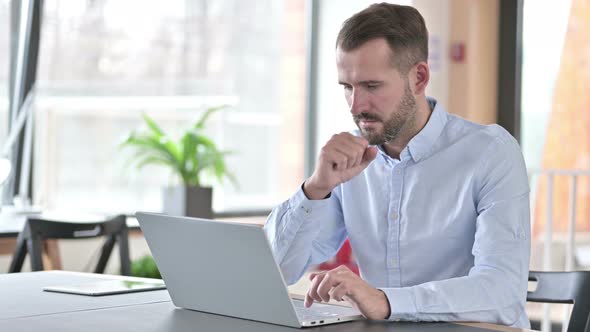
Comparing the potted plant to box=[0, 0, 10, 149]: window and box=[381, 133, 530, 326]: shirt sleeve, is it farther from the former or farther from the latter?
box=[381, 133, 530, 326]: shirt sleeve

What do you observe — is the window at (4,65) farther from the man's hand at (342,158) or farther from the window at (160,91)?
the man's hand at (342,158)

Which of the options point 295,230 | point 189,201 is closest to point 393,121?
point 295,230

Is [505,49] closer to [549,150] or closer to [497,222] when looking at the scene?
[549,150]

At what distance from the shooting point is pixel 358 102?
2074 mm

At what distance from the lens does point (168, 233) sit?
5.82ft

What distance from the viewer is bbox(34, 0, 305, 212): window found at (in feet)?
16.5

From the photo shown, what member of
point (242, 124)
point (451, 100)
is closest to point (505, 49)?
point (451, 100)

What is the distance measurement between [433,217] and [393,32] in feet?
1.37

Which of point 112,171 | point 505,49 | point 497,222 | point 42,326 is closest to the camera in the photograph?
point 42,326

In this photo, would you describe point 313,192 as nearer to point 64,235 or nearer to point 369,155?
point 369,155

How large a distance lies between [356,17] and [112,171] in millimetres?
3352

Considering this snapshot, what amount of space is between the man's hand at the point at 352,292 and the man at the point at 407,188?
250mm

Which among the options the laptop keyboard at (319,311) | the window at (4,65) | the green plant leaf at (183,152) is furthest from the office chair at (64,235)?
the laptop keyboard at (319,311)

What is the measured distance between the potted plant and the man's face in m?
2.89
